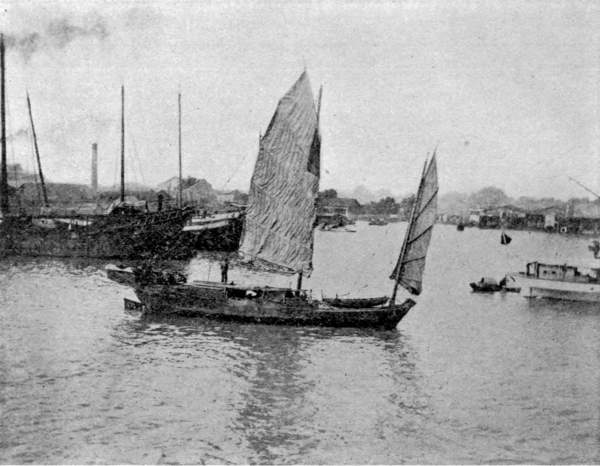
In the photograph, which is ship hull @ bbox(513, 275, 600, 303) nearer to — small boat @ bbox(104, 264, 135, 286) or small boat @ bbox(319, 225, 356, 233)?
small boat @ bbox(104, 264, 135, 286)

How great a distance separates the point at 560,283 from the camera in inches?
1121

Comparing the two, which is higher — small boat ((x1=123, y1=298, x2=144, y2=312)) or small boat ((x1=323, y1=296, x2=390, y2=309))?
small boat ((x1=323, y1=296, x2=390, y2=309))

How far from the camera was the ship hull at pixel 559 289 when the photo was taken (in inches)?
1089

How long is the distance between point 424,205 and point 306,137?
15.5 ft

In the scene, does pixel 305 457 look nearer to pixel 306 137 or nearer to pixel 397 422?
pixel 397 422

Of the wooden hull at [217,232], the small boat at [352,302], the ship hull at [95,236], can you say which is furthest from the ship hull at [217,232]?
the small boat at [352,302]

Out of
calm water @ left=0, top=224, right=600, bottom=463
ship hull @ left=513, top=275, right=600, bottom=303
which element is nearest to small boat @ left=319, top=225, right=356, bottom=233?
ship hull @ left=513, top=275, right=600, bottom=303

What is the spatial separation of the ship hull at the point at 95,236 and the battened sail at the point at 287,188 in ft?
61.3

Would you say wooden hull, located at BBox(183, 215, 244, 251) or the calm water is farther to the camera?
wooden hull, located at BBox(183, 215, 244, 251)

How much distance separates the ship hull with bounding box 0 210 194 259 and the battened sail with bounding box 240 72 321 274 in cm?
1867

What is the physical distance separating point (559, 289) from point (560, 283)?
0.33 m

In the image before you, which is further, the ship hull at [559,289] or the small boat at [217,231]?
the small boat at [217,231]

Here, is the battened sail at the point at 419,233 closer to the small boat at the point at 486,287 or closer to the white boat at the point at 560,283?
the white boat at the point at 560,283

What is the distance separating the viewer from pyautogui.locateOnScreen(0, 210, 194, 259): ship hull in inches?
1369
